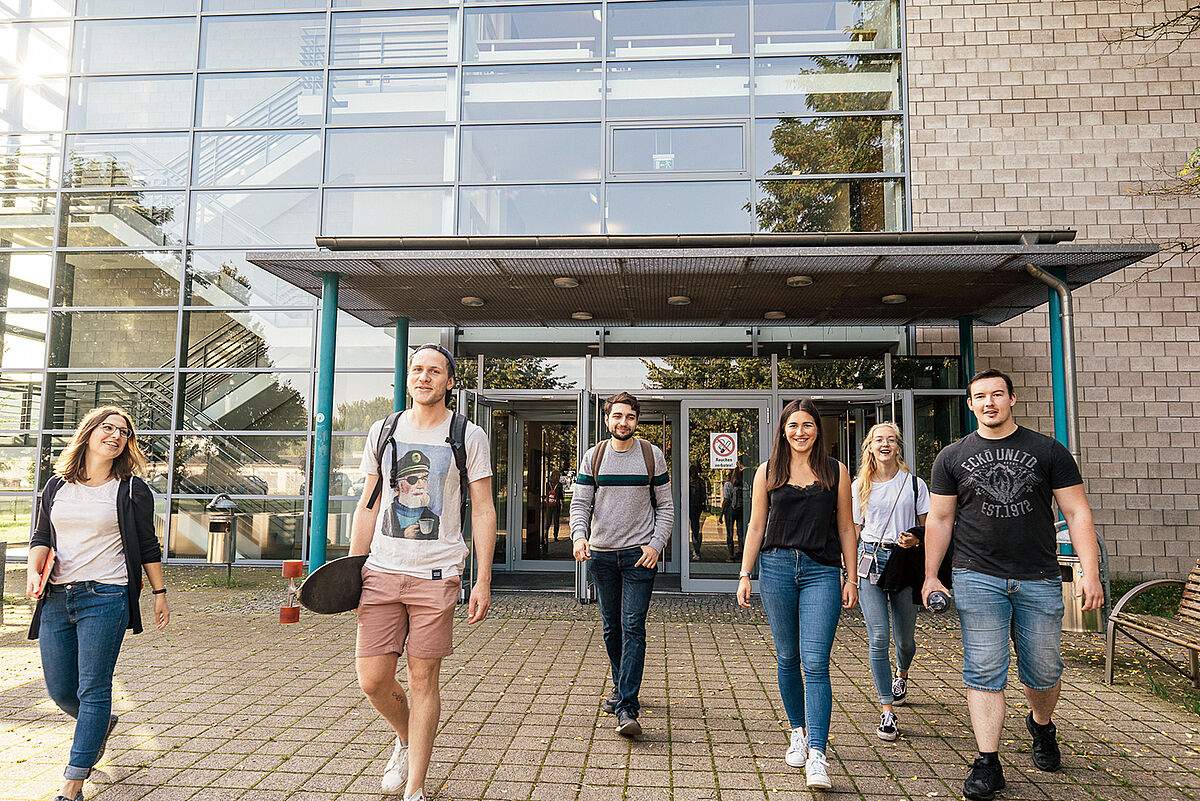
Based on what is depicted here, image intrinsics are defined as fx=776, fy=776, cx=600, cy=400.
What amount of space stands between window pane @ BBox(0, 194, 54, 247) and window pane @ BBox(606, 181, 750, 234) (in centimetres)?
933

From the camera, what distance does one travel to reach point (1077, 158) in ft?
35.8

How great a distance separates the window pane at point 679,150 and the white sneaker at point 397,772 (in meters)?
9.61

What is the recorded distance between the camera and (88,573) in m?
3.43

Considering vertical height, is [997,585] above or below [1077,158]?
below

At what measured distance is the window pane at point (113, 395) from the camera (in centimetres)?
1214

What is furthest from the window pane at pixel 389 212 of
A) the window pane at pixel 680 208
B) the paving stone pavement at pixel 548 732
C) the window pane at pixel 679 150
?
the paving stone pavement at pixel 548 732

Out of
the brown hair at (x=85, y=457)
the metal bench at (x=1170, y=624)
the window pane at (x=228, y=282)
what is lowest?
the metal bench at (x=1170, y=624)

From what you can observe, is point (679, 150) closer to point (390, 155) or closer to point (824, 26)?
point (824, 26)

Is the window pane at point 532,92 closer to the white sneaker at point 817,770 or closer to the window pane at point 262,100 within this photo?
the window pane at point 262,100

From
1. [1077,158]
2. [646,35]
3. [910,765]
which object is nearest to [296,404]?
[646,35]

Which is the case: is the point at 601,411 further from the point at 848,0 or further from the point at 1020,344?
the point at 848,0

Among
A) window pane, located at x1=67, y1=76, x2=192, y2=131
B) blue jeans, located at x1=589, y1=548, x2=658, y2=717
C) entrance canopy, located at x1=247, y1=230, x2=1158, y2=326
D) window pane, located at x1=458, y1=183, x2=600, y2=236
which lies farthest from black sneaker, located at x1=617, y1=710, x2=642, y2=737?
window pane, located at x1=67, y1=76, x2=192, y2=131

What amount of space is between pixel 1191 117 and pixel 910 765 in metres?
11.3

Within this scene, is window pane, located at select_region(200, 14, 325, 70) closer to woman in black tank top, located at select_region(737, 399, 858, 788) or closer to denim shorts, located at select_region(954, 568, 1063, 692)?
woman in black tank top, located at select_region(737, 399, 858, 788)
